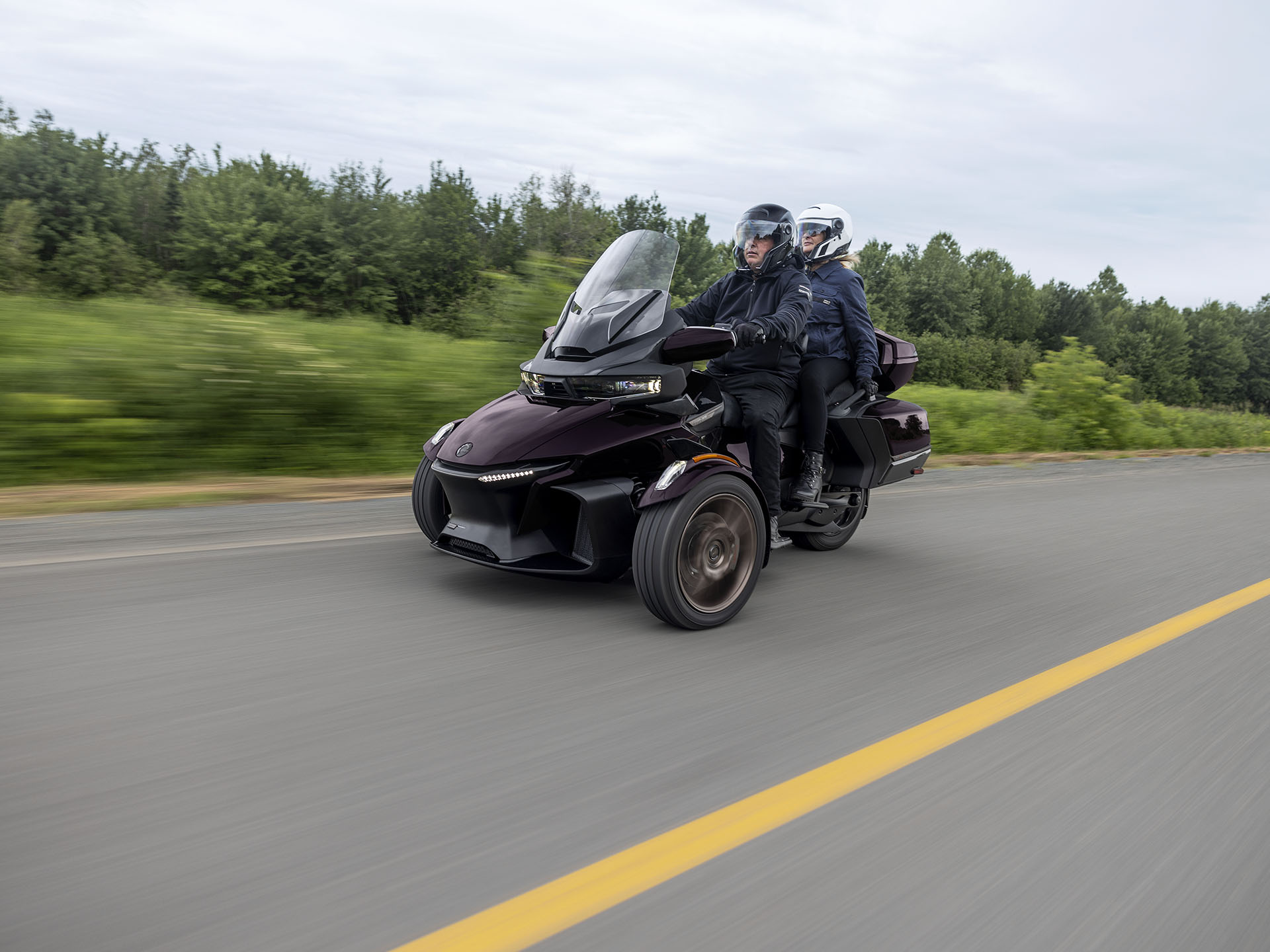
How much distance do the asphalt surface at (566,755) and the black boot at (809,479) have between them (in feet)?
1.51

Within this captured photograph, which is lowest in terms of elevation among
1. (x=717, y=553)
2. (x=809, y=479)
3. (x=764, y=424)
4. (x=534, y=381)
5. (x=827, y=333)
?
(x=717, y=553)

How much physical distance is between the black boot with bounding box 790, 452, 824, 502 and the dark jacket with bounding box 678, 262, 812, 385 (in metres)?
0.45

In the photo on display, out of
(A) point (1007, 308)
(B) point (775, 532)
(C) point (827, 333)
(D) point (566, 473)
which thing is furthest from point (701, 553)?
(A) point (1007, 308)

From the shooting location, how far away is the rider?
16.3 feet

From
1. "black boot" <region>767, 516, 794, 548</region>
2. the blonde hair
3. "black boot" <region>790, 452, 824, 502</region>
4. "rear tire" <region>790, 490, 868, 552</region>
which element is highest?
the blonde hair

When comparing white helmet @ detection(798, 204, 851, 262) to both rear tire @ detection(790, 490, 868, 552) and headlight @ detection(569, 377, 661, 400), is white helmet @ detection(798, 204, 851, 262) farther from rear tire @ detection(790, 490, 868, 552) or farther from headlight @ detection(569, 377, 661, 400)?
headlight @ detection(569, 377, 661, 400)

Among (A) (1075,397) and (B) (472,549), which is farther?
(A) (1075,397)

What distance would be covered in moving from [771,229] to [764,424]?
1026 millimetres

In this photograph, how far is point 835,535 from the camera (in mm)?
6301

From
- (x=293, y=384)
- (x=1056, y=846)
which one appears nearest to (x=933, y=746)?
(x=1056, y=846)

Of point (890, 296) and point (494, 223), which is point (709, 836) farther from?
point (890, 296)

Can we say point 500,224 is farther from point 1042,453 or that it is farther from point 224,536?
point 224,536

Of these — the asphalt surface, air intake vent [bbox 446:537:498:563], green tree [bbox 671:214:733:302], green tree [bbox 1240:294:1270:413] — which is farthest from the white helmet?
green tree [bbox 1240:294:1270:413]

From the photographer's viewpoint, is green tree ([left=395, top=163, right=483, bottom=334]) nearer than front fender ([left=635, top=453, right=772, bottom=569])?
No
